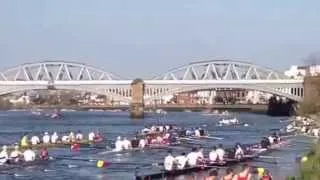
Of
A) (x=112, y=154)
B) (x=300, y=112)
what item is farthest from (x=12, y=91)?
(x=112, y=154)

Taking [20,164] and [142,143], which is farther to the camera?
[142,143]

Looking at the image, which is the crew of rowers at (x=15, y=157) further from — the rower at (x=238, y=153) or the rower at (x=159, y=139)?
the rower at (x=159, y=139)

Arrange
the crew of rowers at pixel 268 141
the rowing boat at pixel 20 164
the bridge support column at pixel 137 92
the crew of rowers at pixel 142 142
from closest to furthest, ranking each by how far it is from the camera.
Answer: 1. the rowing boat at pixel 20 164
2. the crew of rowers at pixel 142 142
3. the crew of rowers at pixel 268 141
4. the bridge support column at pixel 137 92

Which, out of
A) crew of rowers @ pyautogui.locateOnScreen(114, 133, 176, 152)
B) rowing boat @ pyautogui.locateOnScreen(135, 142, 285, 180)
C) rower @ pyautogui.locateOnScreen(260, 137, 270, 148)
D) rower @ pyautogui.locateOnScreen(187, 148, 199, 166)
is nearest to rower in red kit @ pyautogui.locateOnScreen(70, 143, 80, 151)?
crew of rowers @ pyautogui.locateOnScreen(114, 133, 176, 152)

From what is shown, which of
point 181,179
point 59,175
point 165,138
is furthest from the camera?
point 165,138

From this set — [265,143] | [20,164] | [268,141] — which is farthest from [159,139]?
[20,164]

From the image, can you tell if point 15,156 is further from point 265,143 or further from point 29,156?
point 265,143

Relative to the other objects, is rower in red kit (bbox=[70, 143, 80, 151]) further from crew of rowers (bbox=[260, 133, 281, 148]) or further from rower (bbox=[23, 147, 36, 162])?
rower (bbox=[23, 147, 36, 162])

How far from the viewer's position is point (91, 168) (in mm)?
52625

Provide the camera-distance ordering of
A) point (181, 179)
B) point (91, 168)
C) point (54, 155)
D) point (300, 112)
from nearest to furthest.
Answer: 1. point (181, 179)
2. point (91, 168)
3. point (54, 155)
4. point (300, 112)

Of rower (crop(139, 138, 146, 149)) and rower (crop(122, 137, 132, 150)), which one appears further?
rower (crop(139, 138, 146, 149))

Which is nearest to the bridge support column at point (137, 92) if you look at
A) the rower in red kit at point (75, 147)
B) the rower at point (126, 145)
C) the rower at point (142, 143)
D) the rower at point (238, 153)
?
the rower in red kit at point (75, 147)

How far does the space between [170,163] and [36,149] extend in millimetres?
19321

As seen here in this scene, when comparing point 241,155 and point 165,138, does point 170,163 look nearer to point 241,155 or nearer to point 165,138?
point 241,155
